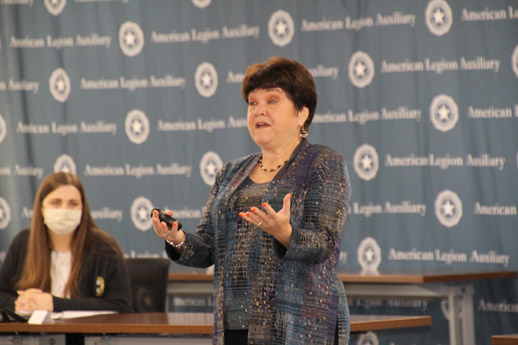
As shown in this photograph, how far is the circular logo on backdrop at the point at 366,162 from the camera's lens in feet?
19.1

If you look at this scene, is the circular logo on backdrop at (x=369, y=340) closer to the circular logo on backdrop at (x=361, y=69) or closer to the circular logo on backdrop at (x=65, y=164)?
the circular logo on backdrop at (x=361, y=69)

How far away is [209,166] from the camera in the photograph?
645cm

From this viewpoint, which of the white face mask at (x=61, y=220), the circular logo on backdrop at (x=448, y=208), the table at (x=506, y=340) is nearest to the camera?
the table at (x=506, y=340)

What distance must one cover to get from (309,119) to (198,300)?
3.88 meters

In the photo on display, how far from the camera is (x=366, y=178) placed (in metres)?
5.86

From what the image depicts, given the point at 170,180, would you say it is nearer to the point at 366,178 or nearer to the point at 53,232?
the point at 366,178

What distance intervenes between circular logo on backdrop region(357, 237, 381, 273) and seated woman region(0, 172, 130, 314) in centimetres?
215

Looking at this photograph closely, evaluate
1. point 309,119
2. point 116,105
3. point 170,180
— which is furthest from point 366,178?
point 309,119

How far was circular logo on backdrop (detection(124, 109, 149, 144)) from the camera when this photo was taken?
6.67 m

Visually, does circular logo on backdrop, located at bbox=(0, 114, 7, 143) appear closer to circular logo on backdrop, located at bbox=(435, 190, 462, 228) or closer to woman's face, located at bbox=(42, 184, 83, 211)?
woman's face, located at bbox=(42, 184, 83, 211)

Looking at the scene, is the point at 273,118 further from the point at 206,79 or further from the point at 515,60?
the point at 206,79

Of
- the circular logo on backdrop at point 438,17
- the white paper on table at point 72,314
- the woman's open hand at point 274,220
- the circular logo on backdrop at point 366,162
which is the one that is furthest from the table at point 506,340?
Answer: the circular logo on backdrop at point 438,17

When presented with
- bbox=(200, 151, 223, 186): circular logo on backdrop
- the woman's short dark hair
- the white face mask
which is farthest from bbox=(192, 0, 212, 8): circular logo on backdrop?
the woman's short dark hair

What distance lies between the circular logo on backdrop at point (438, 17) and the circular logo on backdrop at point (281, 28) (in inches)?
41.5
